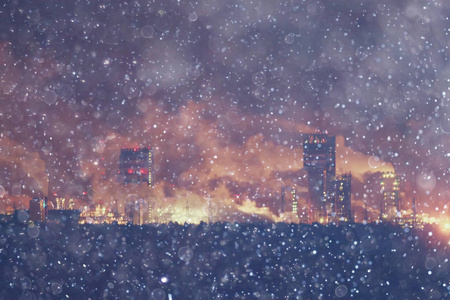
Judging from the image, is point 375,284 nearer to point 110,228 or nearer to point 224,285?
point 224,285

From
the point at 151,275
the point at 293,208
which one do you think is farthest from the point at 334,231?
the point at 293,208

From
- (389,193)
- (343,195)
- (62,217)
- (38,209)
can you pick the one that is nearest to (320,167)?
(343,195)

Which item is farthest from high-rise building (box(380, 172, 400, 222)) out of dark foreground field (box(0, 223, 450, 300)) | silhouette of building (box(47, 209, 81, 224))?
silhouette of building (box(47, 209, 81, 224))

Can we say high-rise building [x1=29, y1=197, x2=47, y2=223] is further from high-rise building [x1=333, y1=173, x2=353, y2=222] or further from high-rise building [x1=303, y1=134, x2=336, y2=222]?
high-rise building [x1=303, y1=134, x2=336, y2=222]

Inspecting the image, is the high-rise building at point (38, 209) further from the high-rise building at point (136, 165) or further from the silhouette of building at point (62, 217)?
the high-rise building at point (136, 165)

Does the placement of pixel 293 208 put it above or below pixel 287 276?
above

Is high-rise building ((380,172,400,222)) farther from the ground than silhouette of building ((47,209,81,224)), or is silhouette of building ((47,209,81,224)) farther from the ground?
high-rise building ((380,172,400,222))

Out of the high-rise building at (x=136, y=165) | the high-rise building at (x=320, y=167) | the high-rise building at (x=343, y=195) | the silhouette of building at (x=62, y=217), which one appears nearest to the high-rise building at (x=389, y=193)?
the high-rise building at (x=343, y=195)
